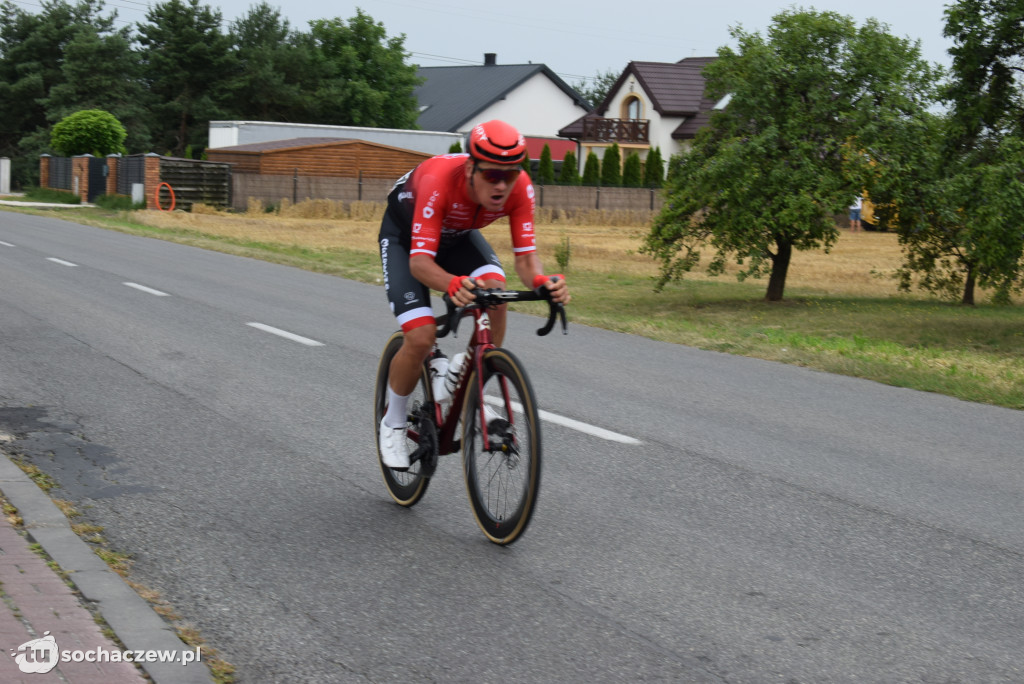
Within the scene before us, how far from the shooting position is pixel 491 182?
499cm

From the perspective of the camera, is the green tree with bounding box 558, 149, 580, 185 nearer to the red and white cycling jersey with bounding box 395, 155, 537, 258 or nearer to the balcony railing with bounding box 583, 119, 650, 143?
the balcony railing with bounding box 583, 119, 650, 143

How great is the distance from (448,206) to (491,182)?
0.28m

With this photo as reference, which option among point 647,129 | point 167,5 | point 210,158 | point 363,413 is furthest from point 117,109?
point 363,413

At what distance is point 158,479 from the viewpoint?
6168mm

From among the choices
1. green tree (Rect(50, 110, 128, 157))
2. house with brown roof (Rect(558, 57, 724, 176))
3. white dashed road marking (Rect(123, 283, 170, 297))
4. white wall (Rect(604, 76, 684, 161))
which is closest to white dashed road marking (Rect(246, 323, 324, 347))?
white dashed road marking (Rect(123, 283, 170, 297))

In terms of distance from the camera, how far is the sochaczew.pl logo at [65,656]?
11.9 feet

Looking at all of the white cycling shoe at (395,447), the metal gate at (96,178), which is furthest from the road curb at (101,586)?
the metal gate at (96,178)

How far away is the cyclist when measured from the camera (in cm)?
487

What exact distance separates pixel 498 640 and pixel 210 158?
163 feet

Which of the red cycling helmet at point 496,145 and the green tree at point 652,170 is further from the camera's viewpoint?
the green tree at point 652,170

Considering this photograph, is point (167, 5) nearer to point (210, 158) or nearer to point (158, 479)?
point (210, 158)

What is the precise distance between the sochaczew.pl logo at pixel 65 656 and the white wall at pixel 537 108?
7508 cm

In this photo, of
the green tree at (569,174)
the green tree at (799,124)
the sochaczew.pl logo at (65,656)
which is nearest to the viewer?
the sochaczew.pl logo at (65,656)

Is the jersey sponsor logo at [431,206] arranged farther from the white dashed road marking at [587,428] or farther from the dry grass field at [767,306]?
the dry grass field at [767,306]
